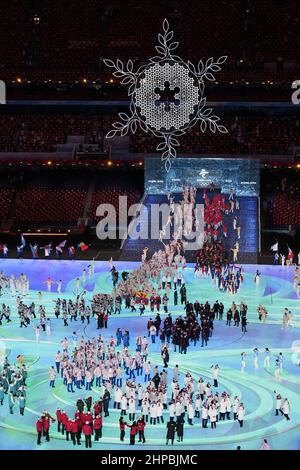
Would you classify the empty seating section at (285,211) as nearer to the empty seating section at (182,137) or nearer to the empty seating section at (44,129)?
the empty seating section at (182,137)

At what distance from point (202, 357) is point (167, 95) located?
62.0 ft

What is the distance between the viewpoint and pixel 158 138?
45.9 meters

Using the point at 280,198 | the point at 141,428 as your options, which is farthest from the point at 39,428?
the point at 280,198

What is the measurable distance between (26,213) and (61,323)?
14.2 metres

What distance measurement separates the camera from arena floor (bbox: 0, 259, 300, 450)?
2155 cm

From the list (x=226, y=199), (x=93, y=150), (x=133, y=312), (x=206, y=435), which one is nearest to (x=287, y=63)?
(x=226, y=199)

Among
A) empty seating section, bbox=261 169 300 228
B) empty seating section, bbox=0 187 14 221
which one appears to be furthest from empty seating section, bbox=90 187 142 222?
empty seating section, bbox=261 169 300 228

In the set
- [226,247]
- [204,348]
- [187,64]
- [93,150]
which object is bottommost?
[204,348]

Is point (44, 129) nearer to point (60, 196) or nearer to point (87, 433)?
point (60, 196)

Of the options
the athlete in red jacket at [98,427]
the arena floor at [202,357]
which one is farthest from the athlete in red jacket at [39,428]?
the athlete in red jacket at [98,427]

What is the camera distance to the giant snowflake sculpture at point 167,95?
140ft

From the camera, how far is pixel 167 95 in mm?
42500

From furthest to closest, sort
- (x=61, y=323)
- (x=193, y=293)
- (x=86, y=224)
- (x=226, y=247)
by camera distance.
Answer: (x=86, y=224) → (x=226, y=247) → (x=193, y=293) → (x=61, y=323)
